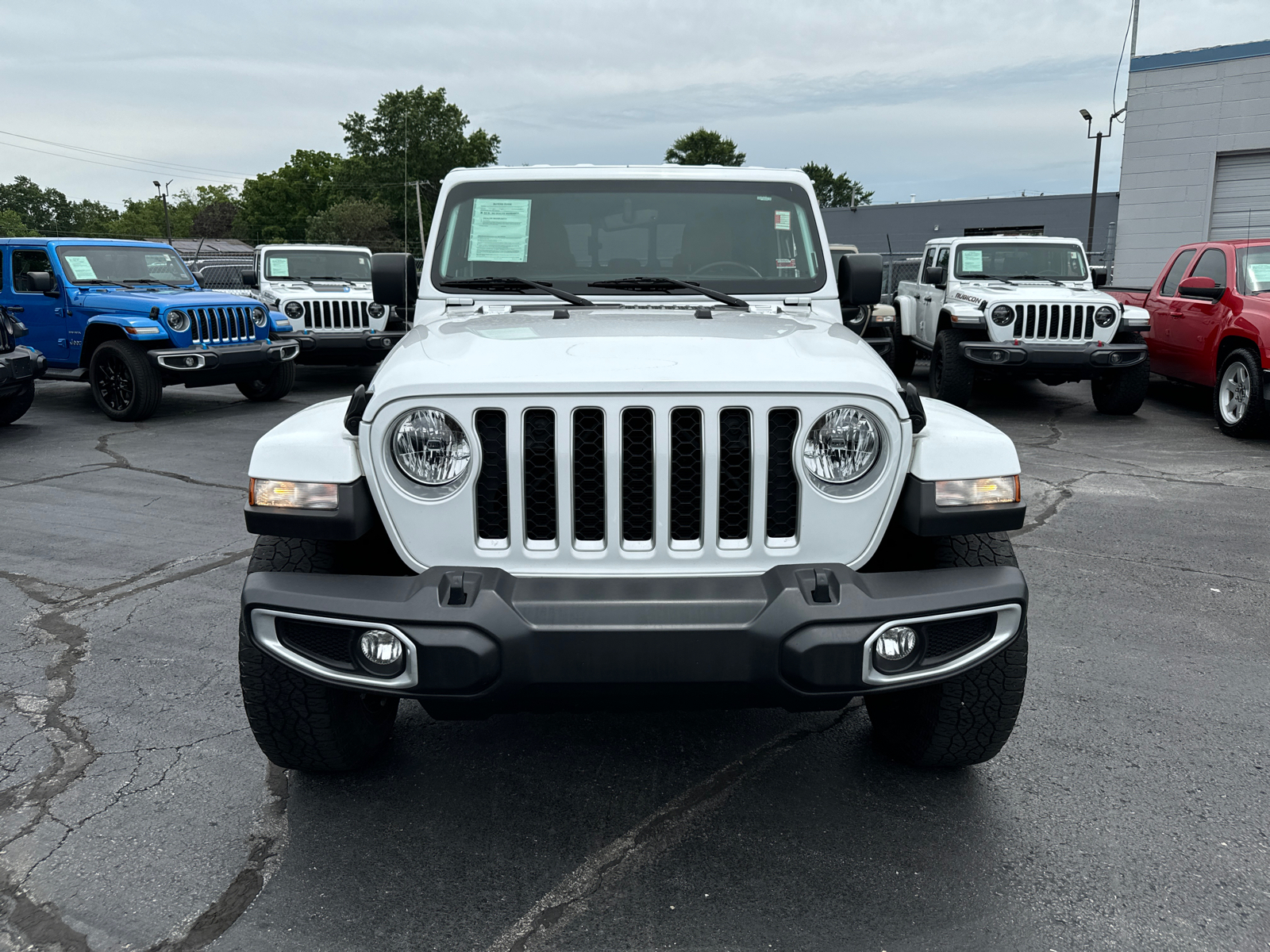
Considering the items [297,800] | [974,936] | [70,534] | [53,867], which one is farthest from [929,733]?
[70,534]

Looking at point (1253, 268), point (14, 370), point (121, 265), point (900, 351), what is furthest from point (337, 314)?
point (1253, 268)

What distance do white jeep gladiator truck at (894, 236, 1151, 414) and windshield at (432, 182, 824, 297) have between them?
21.2 feet

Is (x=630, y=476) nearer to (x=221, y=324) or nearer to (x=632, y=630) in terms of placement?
(x=632, y=630)

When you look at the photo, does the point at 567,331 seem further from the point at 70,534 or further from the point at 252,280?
the point at 252,280

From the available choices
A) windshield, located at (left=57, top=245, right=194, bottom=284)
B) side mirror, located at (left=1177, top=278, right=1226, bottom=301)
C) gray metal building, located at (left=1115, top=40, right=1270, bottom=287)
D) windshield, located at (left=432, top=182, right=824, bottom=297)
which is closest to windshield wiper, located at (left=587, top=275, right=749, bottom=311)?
windshield, located at (left=432, top=182, right=824, bottom=297)

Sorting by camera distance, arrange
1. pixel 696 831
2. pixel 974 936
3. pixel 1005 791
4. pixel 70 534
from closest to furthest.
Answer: pixel 974 936 → pixel 696 831 → pixel 1005 791 → pixel 70 534

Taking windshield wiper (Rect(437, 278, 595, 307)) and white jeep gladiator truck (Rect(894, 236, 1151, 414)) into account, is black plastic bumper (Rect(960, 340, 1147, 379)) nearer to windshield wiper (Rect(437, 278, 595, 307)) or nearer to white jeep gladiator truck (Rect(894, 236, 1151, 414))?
white jeep gladiator truck (Rect(894, 236, 1151, 414))

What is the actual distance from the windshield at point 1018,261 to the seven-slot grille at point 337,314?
7.35 metres

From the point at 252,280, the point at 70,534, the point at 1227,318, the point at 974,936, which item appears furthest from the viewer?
the point at 252,280

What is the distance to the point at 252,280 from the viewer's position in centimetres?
1279

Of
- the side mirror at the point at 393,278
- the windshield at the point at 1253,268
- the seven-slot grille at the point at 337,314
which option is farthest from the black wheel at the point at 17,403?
the windshield at the point at 1253,268

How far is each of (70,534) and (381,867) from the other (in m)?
4.32

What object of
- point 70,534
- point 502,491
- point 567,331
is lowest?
point 70,534

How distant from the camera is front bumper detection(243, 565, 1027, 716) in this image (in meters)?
2.22
